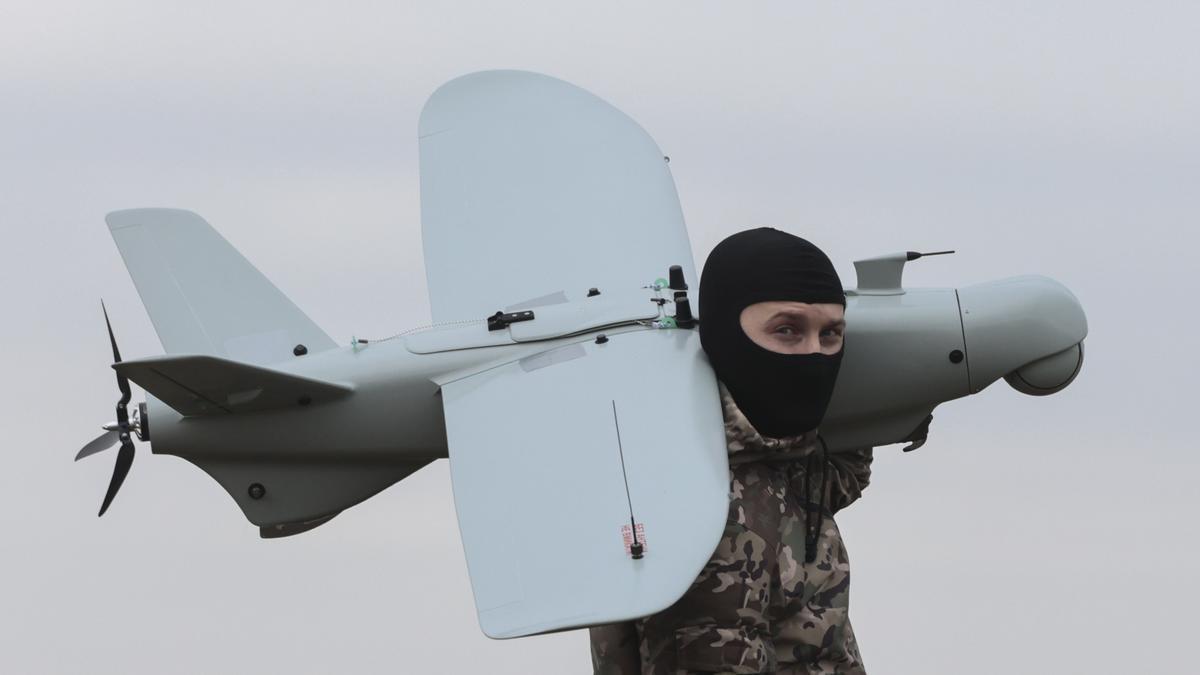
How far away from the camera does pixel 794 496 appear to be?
11023 millimetres

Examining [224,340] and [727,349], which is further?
[224,340]

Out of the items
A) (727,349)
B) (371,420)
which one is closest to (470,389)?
(371,420)

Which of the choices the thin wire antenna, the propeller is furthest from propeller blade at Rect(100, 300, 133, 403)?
the thin wire antenna

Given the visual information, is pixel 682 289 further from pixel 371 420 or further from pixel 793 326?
pixel 371 420

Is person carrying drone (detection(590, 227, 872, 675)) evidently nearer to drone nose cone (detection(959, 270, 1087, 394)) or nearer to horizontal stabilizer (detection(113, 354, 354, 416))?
drone nose cone (detection(959, 270, 1087, 394))

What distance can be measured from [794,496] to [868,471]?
634 millimetres

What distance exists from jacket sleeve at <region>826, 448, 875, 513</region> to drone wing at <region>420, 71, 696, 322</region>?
4.44 ft

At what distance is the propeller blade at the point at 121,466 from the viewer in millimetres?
11125

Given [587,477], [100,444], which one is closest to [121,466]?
[100,444]

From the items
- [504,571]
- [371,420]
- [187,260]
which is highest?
[187,260]

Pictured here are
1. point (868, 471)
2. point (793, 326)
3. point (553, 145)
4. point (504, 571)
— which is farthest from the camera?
point (553, 145)

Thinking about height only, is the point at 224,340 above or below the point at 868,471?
above

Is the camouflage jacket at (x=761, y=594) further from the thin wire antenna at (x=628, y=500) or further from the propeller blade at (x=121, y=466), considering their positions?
the propeller blade at (x=121, y=466)

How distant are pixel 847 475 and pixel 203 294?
3.41m
